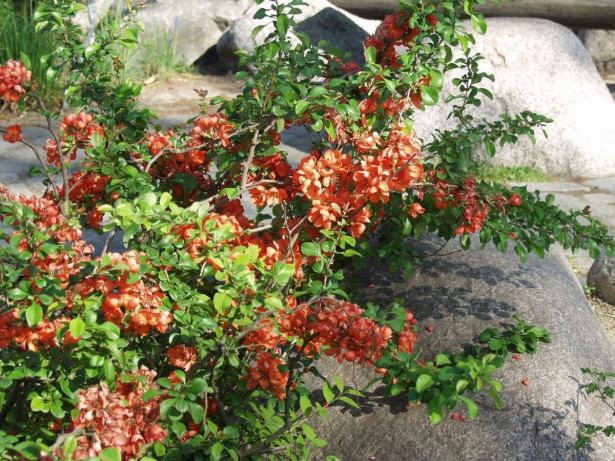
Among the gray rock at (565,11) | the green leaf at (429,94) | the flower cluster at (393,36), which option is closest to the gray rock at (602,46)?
the gray rock at (565,11)

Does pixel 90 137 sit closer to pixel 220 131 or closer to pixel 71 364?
pixel 220 131

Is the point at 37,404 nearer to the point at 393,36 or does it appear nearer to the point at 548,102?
the point at 393,36

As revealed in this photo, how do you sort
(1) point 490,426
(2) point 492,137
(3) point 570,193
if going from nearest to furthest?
(1) point 490,426 < (2) point 492,137 < (3) point 570,193

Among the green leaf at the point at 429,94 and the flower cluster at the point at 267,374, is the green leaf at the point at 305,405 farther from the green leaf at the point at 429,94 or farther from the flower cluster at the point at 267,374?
the green leaf at the point at 429,94

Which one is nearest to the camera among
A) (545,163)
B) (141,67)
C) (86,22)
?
(545,163)

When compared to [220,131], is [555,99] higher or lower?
lower

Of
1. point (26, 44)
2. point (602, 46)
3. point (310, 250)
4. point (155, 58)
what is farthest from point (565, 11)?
point (310, 250)

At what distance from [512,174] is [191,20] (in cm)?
454

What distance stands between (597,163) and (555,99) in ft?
1.68

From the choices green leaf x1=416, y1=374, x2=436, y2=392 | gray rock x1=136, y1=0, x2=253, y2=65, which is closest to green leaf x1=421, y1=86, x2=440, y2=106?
green leaf x1=416, y1=374, x2=436, y2=392

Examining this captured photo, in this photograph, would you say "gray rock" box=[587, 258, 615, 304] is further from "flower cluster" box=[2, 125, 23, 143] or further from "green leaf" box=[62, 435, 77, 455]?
"green leaf" box=[62, 435, 77, 455]

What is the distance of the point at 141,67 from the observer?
7477mm

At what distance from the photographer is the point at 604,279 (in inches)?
141

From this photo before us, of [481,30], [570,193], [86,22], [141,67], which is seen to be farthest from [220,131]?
[86,22]
